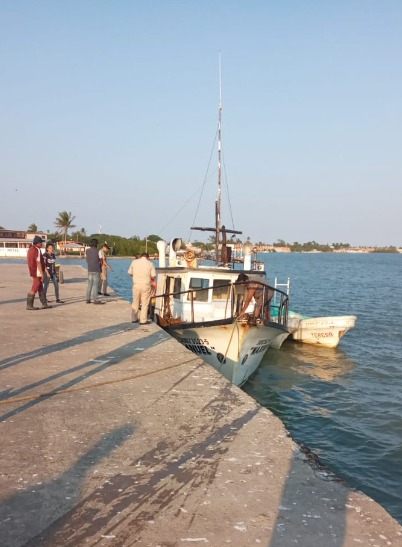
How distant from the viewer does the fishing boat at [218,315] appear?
11500 mm

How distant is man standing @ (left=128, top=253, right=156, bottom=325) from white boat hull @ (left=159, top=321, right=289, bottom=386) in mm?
1186

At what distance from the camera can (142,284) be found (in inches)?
461

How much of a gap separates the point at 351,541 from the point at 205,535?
100cm

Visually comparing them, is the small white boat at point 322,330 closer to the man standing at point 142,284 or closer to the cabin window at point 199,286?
the cabin window at point 199,286

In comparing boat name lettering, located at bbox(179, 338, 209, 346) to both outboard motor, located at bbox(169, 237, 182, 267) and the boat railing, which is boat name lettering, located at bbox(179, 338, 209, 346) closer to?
the boat railing

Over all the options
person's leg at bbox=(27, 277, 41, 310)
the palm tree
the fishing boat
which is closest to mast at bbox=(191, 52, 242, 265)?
the fishing boat

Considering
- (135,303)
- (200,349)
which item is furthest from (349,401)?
(135,303)

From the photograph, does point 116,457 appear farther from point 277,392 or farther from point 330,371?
point 330,371

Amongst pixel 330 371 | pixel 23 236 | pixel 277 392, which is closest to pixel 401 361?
pixel 330 371

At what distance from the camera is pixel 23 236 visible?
308ft

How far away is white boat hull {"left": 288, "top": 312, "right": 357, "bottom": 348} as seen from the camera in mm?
18562

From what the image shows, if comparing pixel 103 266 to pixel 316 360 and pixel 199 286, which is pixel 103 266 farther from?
pixel 316 360

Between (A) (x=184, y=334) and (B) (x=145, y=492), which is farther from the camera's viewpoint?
(A) (x=184, y=334)

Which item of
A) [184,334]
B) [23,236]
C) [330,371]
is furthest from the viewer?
[23,236]
